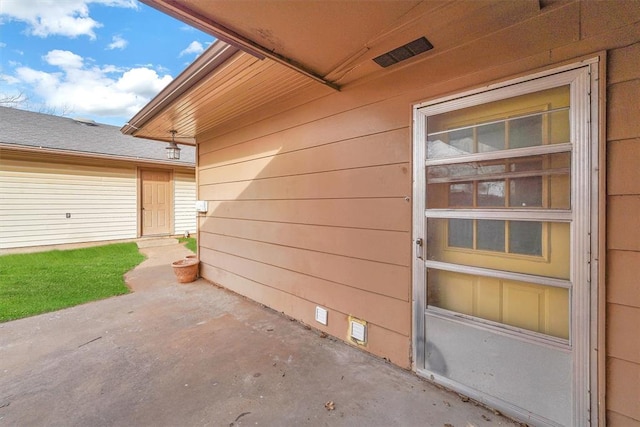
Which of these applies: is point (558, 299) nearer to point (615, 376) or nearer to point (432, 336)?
point (615, 376)

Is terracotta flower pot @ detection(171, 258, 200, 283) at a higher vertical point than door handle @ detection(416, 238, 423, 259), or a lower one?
lower

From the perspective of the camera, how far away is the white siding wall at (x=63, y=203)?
5.78m

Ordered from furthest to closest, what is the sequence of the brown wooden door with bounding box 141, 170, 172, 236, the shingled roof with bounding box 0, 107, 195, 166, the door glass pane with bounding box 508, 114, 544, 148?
the brown wooden door with bounding box 141, 170, 172, 236
the shingled roof with bounding box 0, 107, 195, 166
the door glass pane with bounding box 508, 114, 544, 148

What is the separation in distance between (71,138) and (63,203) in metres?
1.87

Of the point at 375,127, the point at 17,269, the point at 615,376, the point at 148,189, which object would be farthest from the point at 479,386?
the point at 148,189

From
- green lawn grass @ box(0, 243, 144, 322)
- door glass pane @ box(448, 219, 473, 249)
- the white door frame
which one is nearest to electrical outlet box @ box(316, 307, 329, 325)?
door glass pane @ box(448, 219, 473, 249)

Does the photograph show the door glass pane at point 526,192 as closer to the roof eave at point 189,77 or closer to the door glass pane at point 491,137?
the door glass pane at point 491,137

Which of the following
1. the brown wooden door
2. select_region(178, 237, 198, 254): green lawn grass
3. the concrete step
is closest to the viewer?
select_region(178, 237, 198, 254): green lawn grass

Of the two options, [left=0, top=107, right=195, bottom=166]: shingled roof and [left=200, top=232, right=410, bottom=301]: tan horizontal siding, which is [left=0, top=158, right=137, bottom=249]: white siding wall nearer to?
[left=0, top=107, right=195, bottom=166]: shingled roof

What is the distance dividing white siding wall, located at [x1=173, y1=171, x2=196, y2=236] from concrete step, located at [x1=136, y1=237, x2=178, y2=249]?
0.56m

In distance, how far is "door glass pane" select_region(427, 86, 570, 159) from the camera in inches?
55.9

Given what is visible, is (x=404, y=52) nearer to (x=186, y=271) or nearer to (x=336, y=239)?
(x=336, y=239)

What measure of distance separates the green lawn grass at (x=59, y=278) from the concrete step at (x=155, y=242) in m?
0.71

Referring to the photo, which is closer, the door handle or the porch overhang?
the porch overhang
